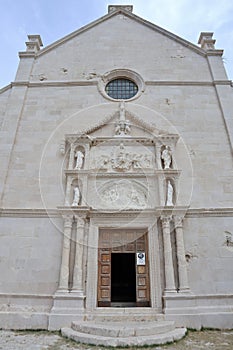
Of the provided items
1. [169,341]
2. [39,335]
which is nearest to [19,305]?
[39,335]

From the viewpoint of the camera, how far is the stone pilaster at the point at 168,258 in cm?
762

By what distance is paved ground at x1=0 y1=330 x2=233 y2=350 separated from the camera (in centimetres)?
541

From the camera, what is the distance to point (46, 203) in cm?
884

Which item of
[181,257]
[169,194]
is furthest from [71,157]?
[181,257]

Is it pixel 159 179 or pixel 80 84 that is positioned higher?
pixel 80 84

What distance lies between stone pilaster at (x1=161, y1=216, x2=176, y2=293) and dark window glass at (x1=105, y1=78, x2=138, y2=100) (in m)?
5.87

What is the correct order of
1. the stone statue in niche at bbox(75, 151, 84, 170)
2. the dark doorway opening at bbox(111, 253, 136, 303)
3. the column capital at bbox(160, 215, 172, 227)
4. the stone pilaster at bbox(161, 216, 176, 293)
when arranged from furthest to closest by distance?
the dark doorway opening at bbox(111, 253, 136, 303), the stone statue in niche at bbox(75, 151, 84, 170), the column capital at bbox(160, 215, 172, 227), the stone pilaster at bbox(161, 216, 176, 293)

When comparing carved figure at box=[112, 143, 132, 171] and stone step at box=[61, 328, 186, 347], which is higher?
carved figure at box=[112, 143, 132, 171]

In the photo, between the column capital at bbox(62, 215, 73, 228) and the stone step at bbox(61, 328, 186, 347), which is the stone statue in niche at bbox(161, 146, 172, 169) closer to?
the column capital at bbox(62, 215, 73, 228)

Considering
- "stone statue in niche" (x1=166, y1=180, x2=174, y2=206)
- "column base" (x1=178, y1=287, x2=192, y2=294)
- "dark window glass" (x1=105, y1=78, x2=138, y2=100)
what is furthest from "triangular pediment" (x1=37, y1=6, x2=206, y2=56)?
"column base" (x1=178, y1=287, x2=192, y2=294)

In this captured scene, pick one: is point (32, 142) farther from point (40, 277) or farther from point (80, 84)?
point (40, 277)

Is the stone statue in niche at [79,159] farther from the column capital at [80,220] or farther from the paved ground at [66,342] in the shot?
the paved ground at [66,342]

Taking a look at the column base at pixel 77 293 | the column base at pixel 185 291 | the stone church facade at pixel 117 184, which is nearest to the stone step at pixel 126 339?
the stone church facade at pixel 117 184

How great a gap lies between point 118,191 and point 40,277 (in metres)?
3.61
